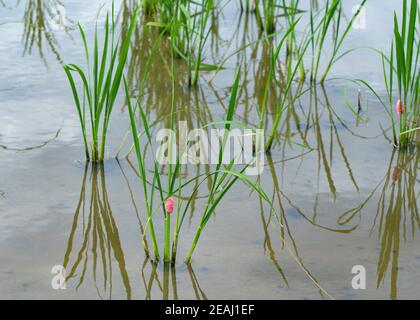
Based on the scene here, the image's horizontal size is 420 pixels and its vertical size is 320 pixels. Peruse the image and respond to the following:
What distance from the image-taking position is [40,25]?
4285 millimetres

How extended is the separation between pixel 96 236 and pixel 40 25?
2204 millimetres

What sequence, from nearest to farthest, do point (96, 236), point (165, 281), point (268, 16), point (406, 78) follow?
point (165, 281) < point (96, 236) < point (406, 78) < point (268, 16)

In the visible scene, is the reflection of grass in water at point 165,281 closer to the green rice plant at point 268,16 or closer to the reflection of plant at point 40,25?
the reflection of plant at point 40,25

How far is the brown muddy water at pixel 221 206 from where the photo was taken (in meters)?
2.10

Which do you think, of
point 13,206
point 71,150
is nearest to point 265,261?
point 13,206

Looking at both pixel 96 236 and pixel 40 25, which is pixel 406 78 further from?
pixel 40 25

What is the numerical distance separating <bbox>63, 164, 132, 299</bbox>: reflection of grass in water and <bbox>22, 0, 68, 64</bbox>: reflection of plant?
1.31 meters

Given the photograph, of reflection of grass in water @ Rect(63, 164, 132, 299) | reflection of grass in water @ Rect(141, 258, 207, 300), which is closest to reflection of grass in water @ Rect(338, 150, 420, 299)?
reflection of grass in water @ Rect(141, 258, 207, 300)

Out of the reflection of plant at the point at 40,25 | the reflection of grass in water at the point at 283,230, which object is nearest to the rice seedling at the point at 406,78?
→ the reflection of grass in water at the point at 283,230

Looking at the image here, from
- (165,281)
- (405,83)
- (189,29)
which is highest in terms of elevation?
(189,29)

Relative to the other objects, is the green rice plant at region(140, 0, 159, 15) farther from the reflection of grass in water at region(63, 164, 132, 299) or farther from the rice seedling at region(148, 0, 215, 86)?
the reflection of grass in water at region(63, 164, 132, 299)

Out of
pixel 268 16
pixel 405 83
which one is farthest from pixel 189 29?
pixel 405 83

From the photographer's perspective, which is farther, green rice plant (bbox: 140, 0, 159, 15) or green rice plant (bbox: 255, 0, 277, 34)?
green rice plant (bbox: 140, 0, 159, 15)

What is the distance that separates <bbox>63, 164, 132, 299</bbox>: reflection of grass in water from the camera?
2.13 metres
